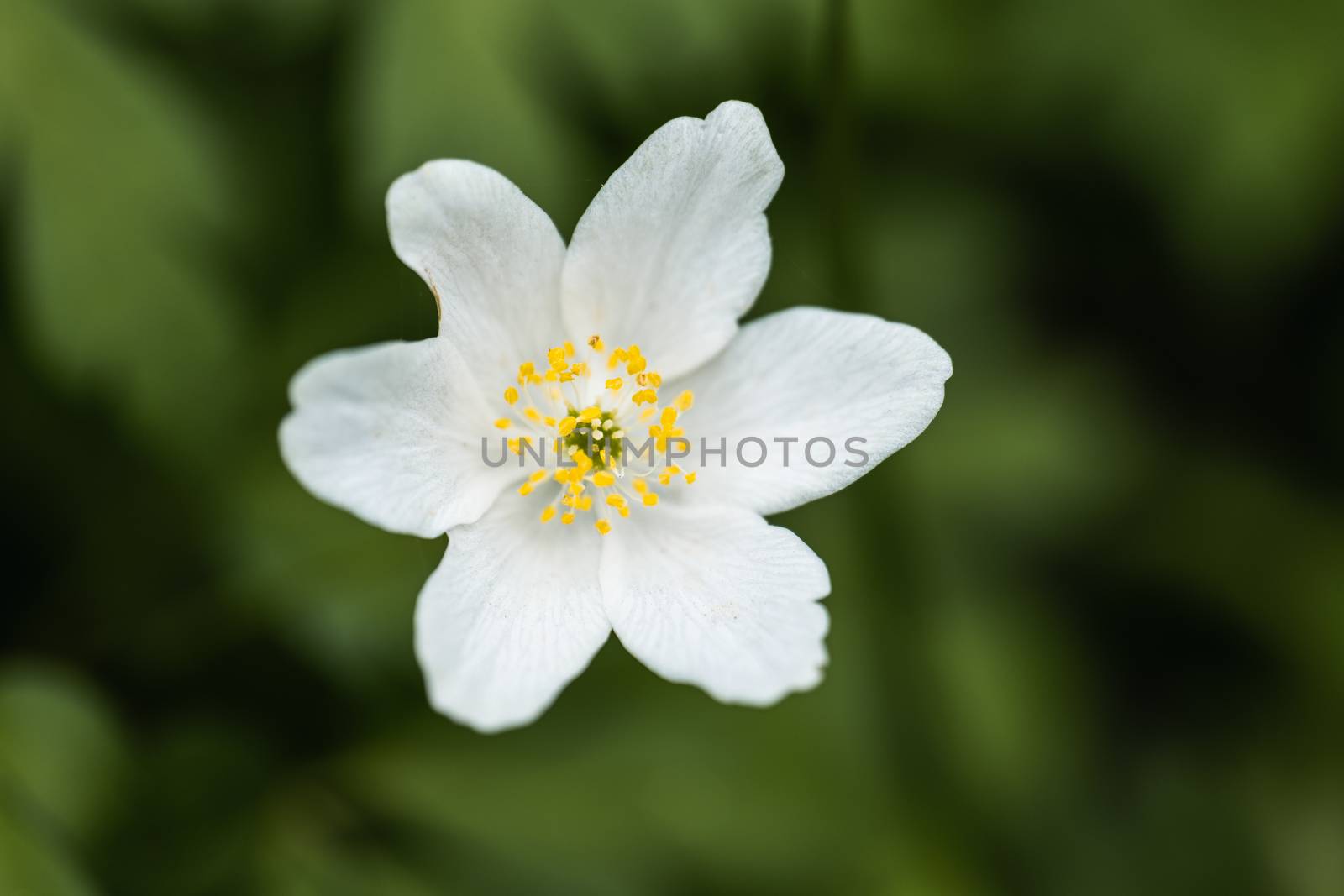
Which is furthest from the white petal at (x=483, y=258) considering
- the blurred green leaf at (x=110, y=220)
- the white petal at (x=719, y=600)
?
→ the blurred green leaf at (x=110, y=220)

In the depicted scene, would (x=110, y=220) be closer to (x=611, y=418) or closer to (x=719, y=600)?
(x=611, y=418)

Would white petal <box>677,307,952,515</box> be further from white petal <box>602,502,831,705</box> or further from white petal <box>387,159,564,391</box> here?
white petal <box>387,159,564,391</box>

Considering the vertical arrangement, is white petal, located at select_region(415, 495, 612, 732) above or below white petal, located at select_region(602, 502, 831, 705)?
above

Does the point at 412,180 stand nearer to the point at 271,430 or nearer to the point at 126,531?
the point at 271,430

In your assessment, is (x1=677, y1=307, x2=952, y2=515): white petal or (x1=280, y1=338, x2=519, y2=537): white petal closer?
(x1=280, y1=338, x2=519, y2=537): white petal

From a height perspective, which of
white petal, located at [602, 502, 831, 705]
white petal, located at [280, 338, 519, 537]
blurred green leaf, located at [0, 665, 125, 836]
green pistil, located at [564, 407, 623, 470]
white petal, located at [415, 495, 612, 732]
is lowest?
blurred green leaf, located at [0, 665, 125, 836]

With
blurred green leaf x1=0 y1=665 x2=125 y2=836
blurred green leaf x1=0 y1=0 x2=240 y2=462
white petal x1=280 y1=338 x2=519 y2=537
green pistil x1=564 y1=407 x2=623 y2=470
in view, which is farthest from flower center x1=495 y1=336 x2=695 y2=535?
blurred green leaf x1=0 y1=665 x2=125 y2=836
